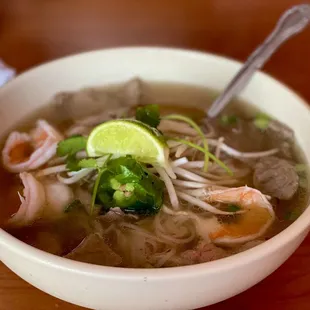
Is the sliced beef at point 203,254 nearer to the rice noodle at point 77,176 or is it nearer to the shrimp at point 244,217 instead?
the shrimp at point 244,217

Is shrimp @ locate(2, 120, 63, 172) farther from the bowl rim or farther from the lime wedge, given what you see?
the bowl rim

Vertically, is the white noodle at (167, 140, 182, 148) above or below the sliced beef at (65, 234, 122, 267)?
above

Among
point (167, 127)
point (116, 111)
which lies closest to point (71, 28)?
point (116, 111)

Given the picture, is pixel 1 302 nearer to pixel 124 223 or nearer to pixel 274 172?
pixel 124 223

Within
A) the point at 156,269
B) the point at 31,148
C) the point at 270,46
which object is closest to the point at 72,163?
the point at 31,148

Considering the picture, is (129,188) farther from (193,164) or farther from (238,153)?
(238,153)

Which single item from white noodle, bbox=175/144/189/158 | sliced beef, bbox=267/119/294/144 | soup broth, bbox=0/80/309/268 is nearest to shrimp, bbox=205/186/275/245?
soup broth, bbox=0/80/309/268
